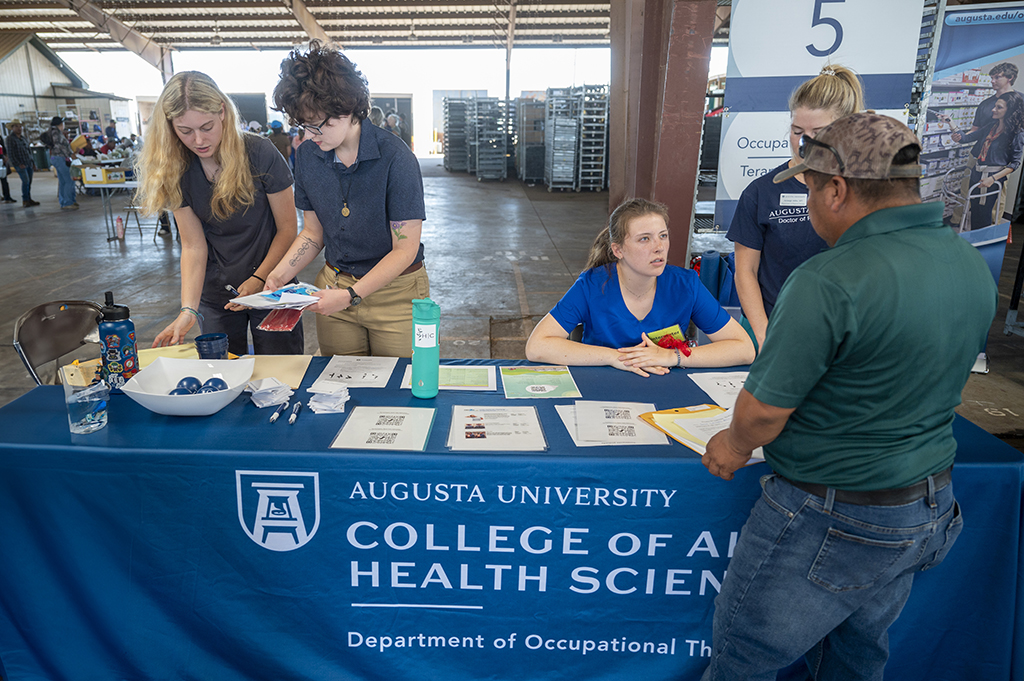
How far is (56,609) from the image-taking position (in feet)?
5.20

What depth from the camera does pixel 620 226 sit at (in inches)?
87.4

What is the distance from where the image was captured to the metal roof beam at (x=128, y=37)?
52.7 feet

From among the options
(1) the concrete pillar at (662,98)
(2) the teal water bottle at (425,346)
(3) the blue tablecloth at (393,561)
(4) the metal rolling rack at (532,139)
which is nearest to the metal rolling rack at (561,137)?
(4) the metal rolling rack at (532,139)

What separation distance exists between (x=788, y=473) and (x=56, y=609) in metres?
1.72

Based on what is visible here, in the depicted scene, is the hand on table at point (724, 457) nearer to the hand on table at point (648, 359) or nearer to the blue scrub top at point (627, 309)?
the hand on table at point (648, 359)

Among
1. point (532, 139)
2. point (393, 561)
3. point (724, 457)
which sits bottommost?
point (393, 561)

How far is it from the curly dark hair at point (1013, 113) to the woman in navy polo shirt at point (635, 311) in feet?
11.0

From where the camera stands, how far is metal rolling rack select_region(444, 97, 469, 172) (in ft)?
59.8

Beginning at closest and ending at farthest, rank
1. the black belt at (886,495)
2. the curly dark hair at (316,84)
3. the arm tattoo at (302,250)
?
the black belt at (886,495) < the curly dark hair at (316,84) < the arm tattoo at (302,250)

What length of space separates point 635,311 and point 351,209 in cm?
105

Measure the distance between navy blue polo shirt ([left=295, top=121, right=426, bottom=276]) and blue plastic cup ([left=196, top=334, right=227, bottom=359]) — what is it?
1.78 feet

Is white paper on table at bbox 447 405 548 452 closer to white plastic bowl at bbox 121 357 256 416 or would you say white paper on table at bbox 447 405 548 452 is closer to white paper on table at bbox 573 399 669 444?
white paper on table at bbox 573 399 669 444

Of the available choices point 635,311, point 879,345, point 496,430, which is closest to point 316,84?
point 496,430

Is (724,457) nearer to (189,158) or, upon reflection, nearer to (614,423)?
(614,423)
